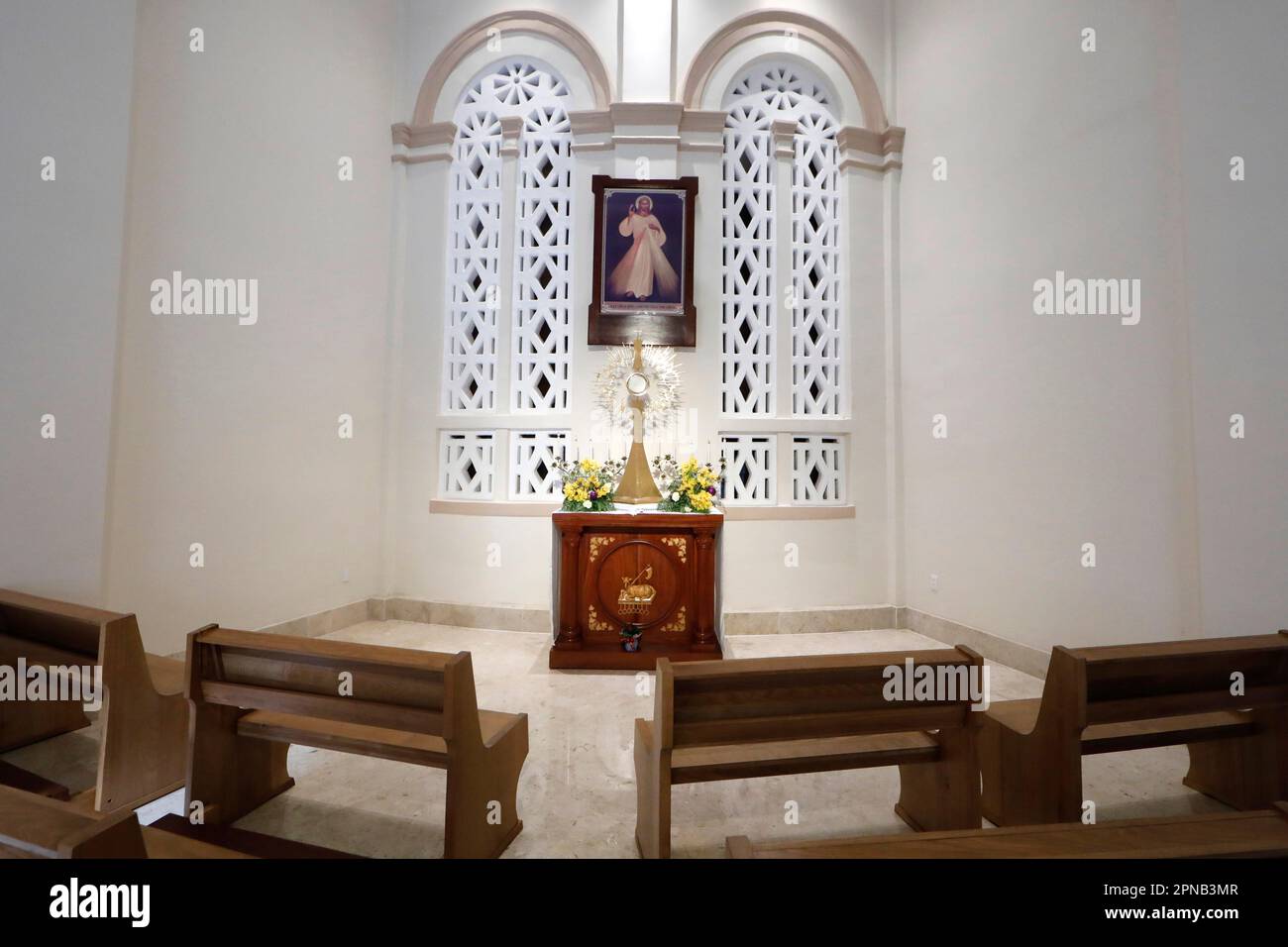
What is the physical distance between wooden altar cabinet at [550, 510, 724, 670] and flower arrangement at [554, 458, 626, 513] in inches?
8.4

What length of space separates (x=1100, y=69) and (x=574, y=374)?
391 centimetres

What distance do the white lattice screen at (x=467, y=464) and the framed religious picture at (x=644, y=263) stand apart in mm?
1299

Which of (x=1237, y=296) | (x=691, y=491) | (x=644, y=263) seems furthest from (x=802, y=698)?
(x=644, y=263)

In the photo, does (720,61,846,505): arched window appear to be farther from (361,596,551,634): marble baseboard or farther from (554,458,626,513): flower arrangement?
(361,596,551,634): marble baseboard

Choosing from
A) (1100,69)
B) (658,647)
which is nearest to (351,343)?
(658,647)

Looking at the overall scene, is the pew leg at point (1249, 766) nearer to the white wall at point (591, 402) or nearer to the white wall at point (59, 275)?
the white wall at point (591, 402)

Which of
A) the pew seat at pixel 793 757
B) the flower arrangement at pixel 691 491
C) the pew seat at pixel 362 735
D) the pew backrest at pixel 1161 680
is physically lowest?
the pew seat at pixel 793 757

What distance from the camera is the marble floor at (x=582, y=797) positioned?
198 cm

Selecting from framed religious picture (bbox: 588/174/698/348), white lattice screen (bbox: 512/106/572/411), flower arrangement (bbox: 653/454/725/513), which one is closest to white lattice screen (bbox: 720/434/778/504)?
flower arrangement (bbox: 653/454/725/513)

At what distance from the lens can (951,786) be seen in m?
1.88

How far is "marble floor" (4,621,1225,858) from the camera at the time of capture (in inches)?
77.9

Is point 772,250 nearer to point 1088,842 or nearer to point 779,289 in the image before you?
point 779,289

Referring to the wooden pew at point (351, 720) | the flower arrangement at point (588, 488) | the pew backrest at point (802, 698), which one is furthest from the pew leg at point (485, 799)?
the flower arrangement at point (588, 488)

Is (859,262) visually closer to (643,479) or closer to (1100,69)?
(1100,69)
